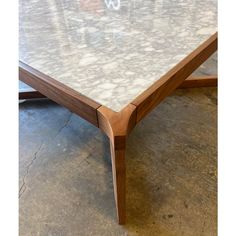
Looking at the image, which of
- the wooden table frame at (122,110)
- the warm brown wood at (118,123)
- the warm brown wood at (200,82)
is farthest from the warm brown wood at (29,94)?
the warm brown wood at (118,123)

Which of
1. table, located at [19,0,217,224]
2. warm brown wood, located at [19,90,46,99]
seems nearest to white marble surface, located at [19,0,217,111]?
table, located at [19,0,217,224]

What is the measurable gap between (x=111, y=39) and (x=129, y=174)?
53 centimetres

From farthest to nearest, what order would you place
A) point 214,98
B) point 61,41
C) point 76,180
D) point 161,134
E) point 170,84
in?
point 214,98
point 161,134
point 76,180
point 61,41
point 170,84

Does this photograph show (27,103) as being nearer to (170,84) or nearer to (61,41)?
(61,41)

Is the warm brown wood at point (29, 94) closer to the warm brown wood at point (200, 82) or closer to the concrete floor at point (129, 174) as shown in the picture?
the concrete floor at point (129, 174)

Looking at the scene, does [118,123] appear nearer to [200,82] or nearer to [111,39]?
[111,39]

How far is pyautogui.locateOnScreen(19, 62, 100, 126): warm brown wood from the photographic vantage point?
2.18 feet

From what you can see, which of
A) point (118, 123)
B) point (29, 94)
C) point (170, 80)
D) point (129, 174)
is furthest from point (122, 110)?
point (29, 94)

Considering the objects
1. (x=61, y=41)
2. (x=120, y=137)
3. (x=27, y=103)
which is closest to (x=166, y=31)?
(x=61, y=41)

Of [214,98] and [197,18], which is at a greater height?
[197,18]

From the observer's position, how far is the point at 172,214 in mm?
960

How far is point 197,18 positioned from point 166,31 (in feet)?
0.52

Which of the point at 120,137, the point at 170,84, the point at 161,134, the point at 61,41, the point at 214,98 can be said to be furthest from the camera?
the point at 214,98

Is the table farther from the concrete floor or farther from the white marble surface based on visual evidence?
the concrete floor
